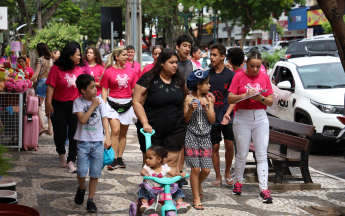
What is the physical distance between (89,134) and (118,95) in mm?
2239

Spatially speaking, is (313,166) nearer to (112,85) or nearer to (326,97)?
(326,97)

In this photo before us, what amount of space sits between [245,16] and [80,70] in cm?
2401

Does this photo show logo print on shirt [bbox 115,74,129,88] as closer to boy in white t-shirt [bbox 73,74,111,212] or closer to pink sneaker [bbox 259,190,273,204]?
boy in white t-shirt [bbox 73,74,111,212]

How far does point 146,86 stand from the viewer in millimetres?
5004

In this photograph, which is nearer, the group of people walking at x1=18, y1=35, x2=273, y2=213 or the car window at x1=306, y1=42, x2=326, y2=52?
the group of people walking at x1=18, y1=35, x2=273, y2=213

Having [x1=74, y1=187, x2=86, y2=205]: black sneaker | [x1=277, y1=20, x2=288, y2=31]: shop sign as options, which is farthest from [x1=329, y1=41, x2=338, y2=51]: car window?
[x1=277, y1=20, x2=288, y2=31]: shop sign

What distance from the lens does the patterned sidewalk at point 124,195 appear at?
527 cm

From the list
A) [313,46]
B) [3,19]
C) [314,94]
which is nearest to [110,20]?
[3,19]

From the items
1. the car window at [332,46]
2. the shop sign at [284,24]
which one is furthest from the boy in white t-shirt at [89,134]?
the shop sign at [284,24]

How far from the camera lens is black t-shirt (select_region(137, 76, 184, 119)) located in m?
5.00

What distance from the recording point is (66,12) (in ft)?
165

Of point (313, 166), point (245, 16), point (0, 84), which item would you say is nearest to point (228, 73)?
point (313, 166)

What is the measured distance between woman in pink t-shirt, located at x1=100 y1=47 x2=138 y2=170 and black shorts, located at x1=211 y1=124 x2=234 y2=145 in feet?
5.47

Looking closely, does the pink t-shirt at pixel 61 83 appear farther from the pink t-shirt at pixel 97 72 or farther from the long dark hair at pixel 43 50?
the long dark hair at pixel 43 50
